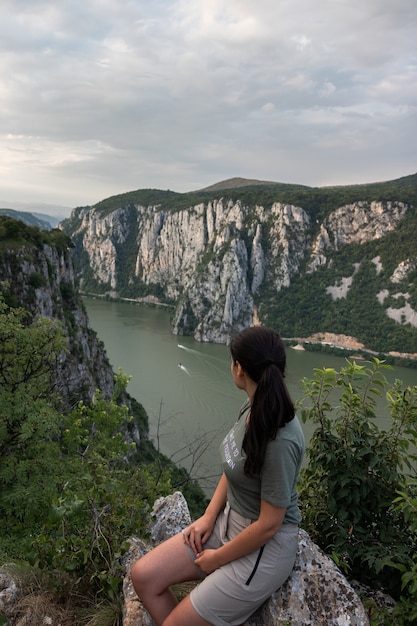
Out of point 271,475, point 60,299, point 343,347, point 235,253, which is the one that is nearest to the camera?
point 271,475

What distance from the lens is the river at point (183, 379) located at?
78.5 feet

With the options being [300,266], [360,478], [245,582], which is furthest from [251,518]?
[300,266]

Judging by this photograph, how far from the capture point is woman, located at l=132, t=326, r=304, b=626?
1.53m

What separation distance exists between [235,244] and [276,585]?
72904mm

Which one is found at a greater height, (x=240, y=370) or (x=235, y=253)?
(x=235, y=253)

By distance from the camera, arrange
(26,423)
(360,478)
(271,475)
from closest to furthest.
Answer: (271,475) < (360,478) < (26,423)

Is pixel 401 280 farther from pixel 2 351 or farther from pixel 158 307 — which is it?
pixel 2 351

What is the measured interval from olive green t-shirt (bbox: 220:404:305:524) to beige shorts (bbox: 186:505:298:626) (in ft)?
0.34

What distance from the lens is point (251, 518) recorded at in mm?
1668

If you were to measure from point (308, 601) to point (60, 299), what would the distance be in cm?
2159

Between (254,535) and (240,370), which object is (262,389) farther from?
(254,535)

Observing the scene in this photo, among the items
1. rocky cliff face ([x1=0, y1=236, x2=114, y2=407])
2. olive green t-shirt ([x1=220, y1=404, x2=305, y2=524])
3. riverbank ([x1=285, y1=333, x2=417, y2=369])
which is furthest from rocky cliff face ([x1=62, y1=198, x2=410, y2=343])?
olive green t-shirt ([x1=220, y1=404, x2=305, y2=524])

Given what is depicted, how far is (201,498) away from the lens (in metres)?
16.8

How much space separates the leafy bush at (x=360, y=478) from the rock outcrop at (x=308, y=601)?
0.12m
